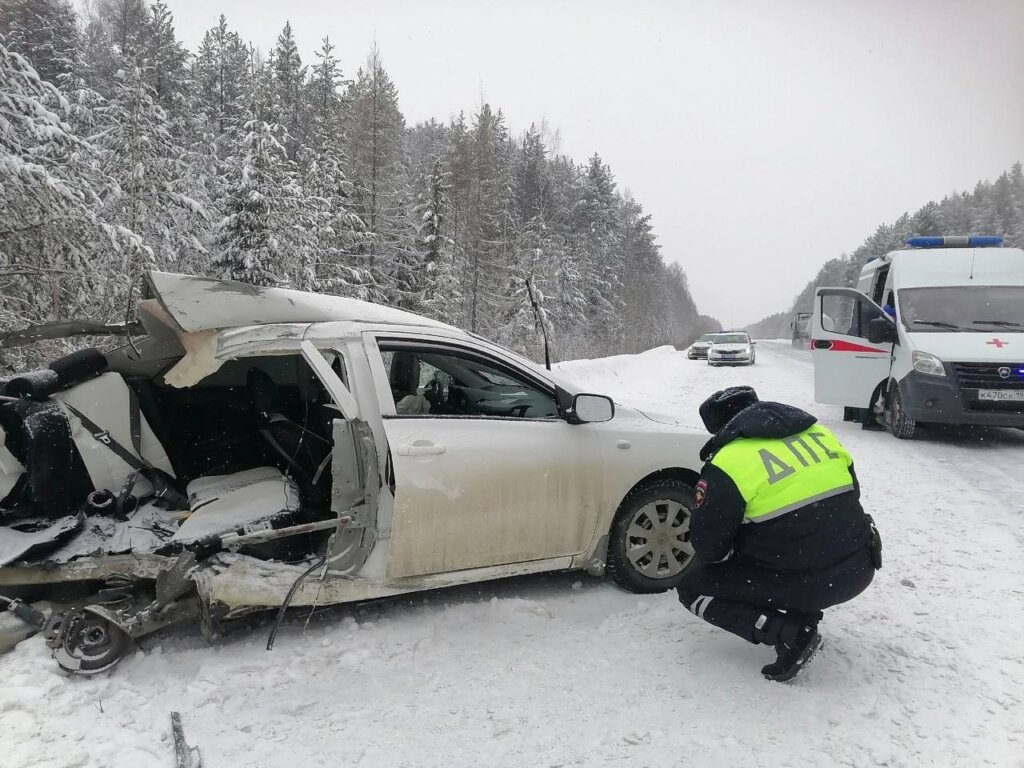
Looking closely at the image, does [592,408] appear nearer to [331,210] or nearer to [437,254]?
[331,210]

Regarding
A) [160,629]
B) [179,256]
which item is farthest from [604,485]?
[179,256]

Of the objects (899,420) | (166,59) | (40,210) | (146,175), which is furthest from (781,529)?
(166,59)

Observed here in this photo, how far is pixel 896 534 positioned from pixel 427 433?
3.89 m

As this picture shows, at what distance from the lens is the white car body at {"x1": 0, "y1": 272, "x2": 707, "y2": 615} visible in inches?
128

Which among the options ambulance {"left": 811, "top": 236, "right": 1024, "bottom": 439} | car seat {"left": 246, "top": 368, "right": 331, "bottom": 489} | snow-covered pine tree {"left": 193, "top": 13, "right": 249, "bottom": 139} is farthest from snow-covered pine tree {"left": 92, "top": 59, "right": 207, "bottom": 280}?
ambulance {"left": 811, "top": 236, "right": 1024, "bottom": 439}

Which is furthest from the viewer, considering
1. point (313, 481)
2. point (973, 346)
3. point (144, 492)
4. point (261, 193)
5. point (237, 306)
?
point (261, 193)

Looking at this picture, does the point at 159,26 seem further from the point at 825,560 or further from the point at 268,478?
the point at 825,560

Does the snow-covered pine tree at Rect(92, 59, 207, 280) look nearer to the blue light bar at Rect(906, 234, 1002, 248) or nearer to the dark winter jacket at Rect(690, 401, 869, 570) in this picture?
the blue light bar at Rect(906, 234, 1002, 248)

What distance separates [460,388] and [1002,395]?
7.03m

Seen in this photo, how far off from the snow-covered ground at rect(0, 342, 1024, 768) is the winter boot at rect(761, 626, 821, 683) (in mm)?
73

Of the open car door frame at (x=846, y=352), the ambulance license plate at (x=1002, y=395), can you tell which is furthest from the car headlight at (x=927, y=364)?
the open car door frame at (x=846, y=352)

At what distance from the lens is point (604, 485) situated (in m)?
3.75

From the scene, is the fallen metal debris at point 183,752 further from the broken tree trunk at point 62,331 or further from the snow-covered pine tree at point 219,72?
the snow-covered pine tree at point 219,72

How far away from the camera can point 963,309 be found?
838 cm
